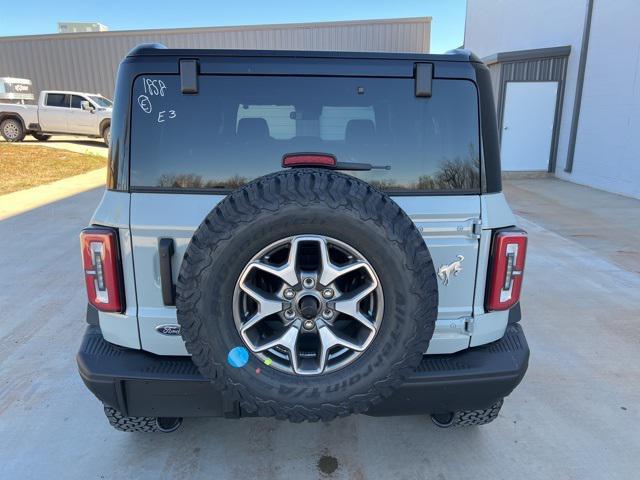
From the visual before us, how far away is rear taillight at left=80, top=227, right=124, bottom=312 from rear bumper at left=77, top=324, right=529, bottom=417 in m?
0.23

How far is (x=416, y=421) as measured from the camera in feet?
8.73

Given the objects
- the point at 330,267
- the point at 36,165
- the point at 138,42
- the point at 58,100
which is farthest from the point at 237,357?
the point at 138,42

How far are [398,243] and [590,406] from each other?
2.03 m

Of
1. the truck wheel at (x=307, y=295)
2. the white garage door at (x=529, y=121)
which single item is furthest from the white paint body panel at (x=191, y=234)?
the white garage door at (x=529, y=121)

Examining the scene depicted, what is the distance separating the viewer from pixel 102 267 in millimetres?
1953

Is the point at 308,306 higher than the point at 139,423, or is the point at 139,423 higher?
the point at 308,306

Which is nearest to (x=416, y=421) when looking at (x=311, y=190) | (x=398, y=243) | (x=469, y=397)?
(x=469, y=397)

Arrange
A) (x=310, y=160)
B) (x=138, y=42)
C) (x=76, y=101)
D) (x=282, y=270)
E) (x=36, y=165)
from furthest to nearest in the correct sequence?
(x=138, y=42)
(x=76, y=101)
(x=36, y=165)
(x=310, y=160)
(x=282, y=270)

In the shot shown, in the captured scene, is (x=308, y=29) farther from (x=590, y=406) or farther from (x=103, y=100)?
(x=590, y=406)

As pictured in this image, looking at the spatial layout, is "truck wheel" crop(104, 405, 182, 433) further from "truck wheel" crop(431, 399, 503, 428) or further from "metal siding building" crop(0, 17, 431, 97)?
"metal siding building" crop(0, 17, 431, 97)

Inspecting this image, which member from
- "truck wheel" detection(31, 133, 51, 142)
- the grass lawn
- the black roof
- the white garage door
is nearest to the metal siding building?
"truck wheel" detection(31, 133, 51, 142)

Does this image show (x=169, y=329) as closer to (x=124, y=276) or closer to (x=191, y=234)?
(x=124, y=276)

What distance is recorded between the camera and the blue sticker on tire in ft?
5.80

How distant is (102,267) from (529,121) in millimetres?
13241
